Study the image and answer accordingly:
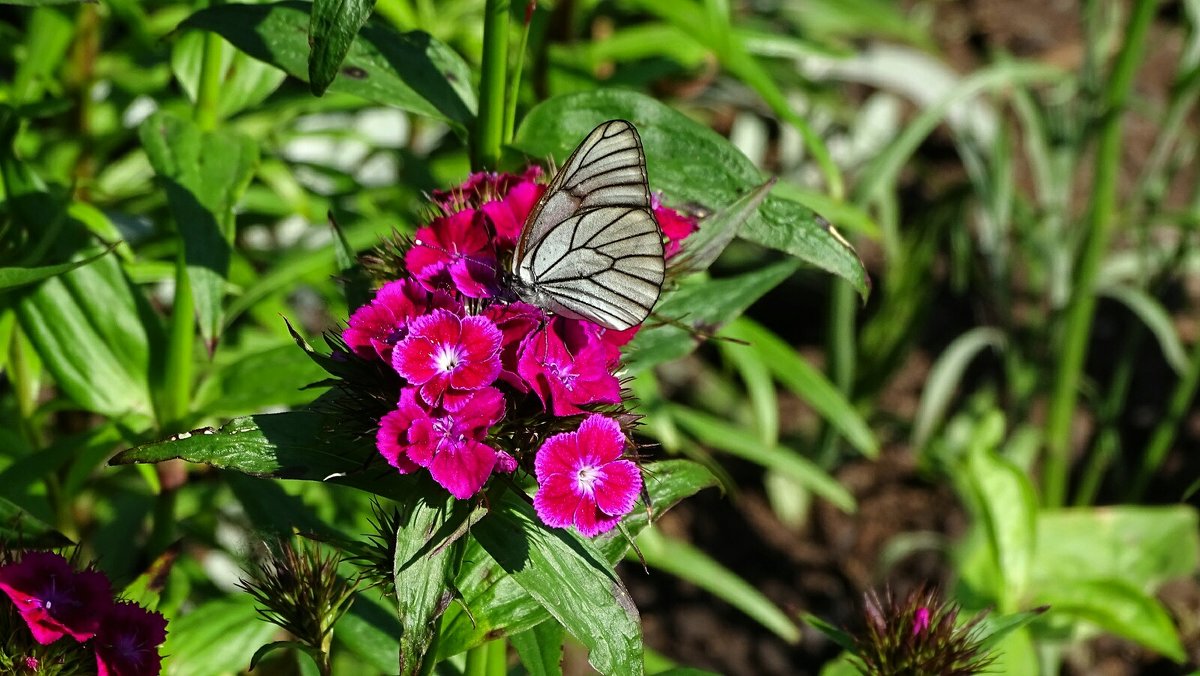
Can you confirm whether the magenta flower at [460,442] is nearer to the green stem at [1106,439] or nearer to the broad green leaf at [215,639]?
the broad green leaf at [215,639]

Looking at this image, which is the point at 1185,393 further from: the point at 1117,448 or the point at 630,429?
the point at 630,429

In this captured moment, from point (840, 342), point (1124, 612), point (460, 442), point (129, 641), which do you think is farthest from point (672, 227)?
point (840, 342)

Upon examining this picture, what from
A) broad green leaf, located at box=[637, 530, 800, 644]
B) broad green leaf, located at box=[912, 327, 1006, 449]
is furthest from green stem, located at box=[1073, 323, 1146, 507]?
broad green leaf, located at box=[637, 530, 800, 644]

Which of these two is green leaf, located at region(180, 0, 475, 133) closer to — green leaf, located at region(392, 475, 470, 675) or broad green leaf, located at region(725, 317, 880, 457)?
green leaf, located at region(392, 475, 470, 675)

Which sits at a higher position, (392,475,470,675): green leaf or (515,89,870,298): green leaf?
(515,89,870,298): green leaf

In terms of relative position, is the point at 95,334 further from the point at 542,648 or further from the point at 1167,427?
the point at 1167,427

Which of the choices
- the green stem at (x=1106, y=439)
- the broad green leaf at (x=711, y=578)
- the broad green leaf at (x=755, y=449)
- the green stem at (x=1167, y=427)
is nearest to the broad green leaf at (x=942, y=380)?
the green stem at (x=1106, y=439)
